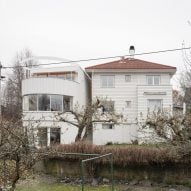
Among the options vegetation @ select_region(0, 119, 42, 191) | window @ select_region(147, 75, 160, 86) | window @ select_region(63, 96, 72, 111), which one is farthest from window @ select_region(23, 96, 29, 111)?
vegetation @ select_region(0, 119, 42, 191)

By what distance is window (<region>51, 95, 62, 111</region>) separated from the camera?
3588 centimetres

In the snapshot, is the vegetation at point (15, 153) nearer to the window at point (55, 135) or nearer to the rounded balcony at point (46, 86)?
the window at point (55, 135)

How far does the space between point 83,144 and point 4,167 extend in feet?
20.5

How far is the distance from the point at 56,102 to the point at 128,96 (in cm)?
792

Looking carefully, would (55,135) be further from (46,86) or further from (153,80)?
(153,80)

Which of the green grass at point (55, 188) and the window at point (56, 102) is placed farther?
the window at point (56, 102)

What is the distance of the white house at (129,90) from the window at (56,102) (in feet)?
15.4

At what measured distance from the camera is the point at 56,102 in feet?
118

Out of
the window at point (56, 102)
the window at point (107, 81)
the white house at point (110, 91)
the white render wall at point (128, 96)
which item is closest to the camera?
the white house at point (110, 91)

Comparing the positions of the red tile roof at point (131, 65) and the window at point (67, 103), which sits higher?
the red tile roof at point (131, 65)

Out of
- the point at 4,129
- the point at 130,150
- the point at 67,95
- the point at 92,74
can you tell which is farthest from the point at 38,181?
the point at 92,74

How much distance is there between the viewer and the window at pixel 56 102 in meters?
35.9

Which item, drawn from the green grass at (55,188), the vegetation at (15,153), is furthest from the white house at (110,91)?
the vegetation at (15,153)

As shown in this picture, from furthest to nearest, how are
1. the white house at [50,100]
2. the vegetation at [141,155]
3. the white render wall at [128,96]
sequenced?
the white render wall at [128,96] < the white house at [50,100] < the vegetation at [141,155]
